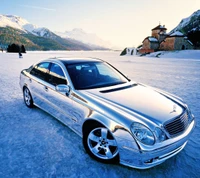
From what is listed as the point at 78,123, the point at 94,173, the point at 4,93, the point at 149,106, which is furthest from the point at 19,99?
the point at 149,106

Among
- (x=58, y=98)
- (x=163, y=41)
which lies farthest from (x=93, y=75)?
(x=163, y=41)

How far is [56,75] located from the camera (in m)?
3.57

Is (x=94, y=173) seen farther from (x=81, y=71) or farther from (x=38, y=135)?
(x=81, y=71)

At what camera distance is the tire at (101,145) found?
8.00ft

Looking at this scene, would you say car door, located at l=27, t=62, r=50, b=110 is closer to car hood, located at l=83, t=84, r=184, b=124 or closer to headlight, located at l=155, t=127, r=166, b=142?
car hood, located at l=83, t=84, r=184, b=124

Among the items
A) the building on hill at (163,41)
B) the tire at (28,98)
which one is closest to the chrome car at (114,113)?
the tire at (28,98)

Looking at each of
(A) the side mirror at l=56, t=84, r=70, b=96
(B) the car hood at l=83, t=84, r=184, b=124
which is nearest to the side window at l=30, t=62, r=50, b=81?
(A) the side mirror at l=56, t=84, r=70, b=96

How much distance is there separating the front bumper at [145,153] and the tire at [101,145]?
0.16 m

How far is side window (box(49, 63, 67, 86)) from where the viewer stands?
3361 mm

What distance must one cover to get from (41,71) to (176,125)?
10.8 ft

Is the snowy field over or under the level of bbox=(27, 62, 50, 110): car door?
under

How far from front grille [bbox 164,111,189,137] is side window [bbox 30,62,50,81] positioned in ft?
9.22

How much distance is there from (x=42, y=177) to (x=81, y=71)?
2.09m

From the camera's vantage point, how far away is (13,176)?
2.33 metres
